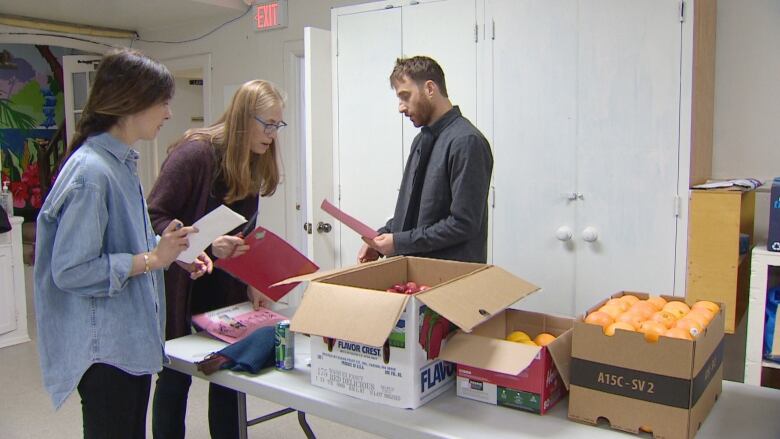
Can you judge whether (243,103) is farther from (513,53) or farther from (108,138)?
(513,53)

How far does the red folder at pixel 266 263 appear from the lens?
6.08 feet

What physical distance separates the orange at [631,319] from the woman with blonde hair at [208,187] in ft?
3.64

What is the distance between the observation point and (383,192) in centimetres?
323

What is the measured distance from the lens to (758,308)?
7.36 ft

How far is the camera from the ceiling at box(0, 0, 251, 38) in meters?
4.64

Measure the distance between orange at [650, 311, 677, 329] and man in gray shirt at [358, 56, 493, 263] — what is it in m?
0.74

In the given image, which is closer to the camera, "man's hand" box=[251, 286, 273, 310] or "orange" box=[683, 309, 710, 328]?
"orange" box=[683, 309, 710, 328]

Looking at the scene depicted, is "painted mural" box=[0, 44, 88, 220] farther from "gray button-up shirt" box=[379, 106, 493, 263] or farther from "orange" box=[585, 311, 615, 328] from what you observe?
"orange" box=[585, 311, 615, 328]

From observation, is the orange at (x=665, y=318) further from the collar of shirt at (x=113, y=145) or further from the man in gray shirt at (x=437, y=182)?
the collar of shirt at (x=113, y=145)

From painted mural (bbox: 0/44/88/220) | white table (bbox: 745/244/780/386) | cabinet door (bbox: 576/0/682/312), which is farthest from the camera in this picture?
painted mural (bbox: 0/44/88/220)

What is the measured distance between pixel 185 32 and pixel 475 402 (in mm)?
4650

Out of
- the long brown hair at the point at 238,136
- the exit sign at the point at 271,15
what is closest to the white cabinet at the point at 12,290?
the exit sign at the point at 271,15

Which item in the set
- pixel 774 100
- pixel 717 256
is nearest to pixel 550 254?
pixel 717 256

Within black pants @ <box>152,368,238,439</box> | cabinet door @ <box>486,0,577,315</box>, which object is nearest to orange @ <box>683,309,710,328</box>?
cabinet door @ <box>486,0,577,315</box>
